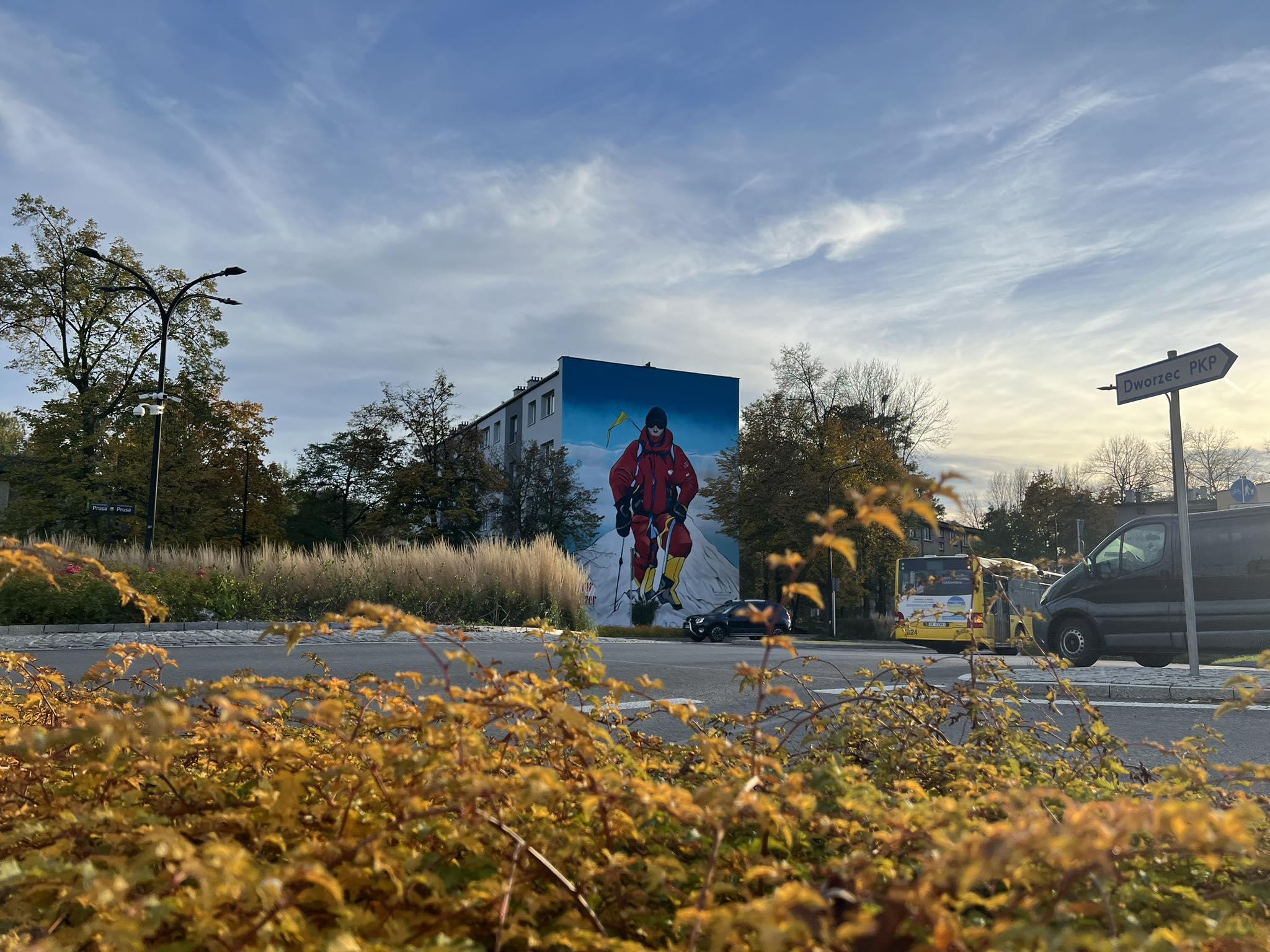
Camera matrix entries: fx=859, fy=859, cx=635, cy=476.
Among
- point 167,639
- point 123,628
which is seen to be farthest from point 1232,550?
point 123,628

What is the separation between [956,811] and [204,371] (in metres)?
40.1

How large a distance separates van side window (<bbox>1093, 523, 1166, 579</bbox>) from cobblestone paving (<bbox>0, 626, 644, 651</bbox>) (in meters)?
9.36

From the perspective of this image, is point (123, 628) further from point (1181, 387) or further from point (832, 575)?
point (832, 575)

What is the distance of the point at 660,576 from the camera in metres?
47.9

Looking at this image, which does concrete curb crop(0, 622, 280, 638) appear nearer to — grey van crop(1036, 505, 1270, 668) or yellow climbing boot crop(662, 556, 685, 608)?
grey van crop(1036, 505, 1270, 668)

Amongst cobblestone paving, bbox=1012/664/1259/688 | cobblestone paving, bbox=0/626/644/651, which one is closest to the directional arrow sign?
cobblestone paving, bbox=1012/664/1259/688

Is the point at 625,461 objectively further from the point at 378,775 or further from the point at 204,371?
the point at 378,775

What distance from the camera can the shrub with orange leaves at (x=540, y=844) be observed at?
1.15m

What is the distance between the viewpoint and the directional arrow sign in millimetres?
8945

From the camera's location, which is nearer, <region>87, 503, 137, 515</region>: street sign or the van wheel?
the van wheel

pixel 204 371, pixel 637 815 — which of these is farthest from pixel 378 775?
pixel 204 371

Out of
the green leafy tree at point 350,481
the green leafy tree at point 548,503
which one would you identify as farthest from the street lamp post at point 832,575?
the green leafy tree at point 350,481

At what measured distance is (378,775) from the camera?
5.87 feet

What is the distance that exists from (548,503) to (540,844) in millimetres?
42023
